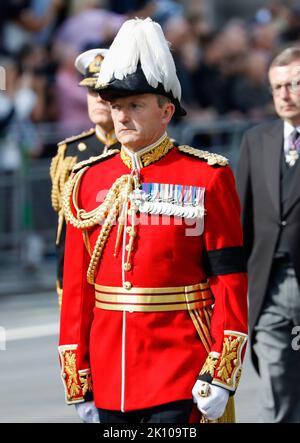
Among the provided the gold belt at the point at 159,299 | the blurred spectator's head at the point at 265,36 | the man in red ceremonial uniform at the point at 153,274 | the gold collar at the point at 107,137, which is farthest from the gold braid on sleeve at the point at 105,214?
the blurred spectator's head at the point at 265,36

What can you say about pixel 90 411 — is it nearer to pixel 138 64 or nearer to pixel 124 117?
pixel 124 117

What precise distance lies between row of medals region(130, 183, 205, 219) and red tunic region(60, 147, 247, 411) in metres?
0.03

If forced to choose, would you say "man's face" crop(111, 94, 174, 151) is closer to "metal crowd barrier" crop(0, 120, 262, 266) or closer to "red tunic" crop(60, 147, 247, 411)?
"red tunic" crop(60, 147, 247, 411)

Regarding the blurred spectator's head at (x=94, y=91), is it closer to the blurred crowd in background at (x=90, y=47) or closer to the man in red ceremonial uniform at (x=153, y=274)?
the man in red ceremonial uniform at (x=153, y=274)

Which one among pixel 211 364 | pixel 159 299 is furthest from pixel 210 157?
pixel 211 364

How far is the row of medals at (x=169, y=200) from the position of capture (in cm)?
509

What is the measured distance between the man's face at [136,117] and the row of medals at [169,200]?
194mm

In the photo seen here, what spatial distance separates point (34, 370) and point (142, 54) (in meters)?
5.15

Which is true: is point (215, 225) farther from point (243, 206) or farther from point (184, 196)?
point (243, 206)

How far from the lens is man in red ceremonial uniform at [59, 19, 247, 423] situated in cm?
501

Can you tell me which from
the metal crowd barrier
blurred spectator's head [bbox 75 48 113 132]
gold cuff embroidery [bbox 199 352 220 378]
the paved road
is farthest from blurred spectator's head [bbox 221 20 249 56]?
gold cuff embroidery [bbox 199 352 220 378]

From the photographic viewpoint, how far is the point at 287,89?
282 inches

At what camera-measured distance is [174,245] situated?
505 centimetres
